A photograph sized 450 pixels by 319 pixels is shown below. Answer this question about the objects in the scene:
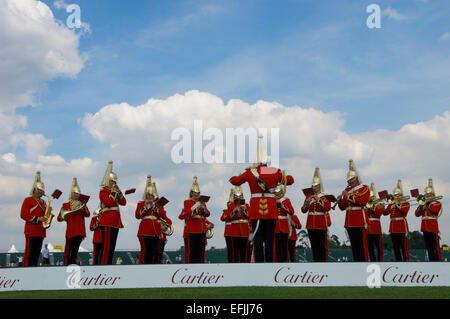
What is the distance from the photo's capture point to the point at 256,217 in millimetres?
13320

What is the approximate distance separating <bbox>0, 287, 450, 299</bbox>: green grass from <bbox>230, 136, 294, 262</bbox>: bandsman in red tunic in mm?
1718

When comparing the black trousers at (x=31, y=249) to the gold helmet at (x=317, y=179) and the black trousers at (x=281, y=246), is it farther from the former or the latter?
the gold helmet at (x=317, y=179)

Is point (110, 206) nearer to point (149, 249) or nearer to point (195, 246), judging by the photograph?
point (149, 249)

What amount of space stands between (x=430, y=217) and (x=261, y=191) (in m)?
7.79

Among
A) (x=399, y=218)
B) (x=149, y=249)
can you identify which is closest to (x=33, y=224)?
(x=149, y=249)

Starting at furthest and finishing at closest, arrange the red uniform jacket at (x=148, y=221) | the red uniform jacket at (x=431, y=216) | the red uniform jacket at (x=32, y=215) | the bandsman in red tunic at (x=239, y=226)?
1. the bandsman in red tunic at (x=239, y=226)
2. the red uniform jacket at (x=431, y=216)
3. the red uniform jacket at (x=148, y=221)
4. the red uniform jacket at (x=32, y=215)

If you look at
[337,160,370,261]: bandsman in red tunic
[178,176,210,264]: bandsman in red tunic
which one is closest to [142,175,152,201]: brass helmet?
[178,176,210,264]: bandsman in red tunic

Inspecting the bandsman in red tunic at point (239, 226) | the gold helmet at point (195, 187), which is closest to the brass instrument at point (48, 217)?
the gold helmet at point (195, 187)

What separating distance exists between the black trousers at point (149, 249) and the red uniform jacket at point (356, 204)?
6.34 meters

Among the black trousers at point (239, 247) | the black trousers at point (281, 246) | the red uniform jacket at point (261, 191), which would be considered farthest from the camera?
the black trousers at point (239, 247)

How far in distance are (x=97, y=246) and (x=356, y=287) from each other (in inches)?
447

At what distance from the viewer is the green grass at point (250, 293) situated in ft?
34.3

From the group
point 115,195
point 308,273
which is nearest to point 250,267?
point 308,273
